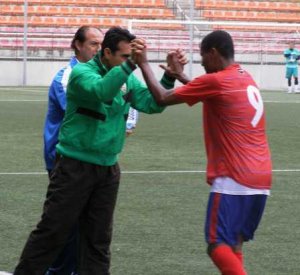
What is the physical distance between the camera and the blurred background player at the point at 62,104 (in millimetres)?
6992

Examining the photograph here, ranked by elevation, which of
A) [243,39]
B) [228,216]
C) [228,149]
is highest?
[228,149]

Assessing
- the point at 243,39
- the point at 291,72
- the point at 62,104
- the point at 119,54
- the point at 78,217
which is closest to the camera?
the point at 119,54

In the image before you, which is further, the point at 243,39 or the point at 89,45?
the point at 243,39

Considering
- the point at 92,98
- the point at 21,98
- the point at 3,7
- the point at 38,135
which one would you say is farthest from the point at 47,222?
the point at 3,7

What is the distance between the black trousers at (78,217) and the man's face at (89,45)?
37.1 inches

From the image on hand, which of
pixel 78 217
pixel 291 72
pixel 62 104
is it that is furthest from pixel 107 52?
pixel 291 72

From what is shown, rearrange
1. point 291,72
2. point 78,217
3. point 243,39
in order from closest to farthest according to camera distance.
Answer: point 78,217
point 291,72
point 243,39

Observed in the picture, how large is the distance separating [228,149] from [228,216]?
379mm

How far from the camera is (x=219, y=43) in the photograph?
612 centimetres

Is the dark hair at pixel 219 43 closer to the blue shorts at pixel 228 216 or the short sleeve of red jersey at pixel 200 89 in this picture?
the short sleeve of red jersey at pixel 200 89

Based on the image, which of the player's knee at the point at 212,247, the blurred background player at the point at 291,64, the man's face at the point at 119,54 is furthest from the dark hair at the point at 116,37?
the blurred background player at the point at 291,64

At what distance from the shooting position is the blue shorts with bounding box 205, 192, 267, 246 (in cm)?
612

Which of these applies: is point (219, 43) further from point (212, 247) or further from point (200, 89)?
point (212, 247)

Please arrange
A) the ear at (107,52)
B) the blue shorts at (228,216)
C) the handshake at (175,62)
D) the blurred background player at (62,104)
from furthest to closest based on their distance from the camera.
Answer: the blurred background player at (62,104), the ear at (107,52), the blue shorts at (228,216), the handshake at (175,62)
